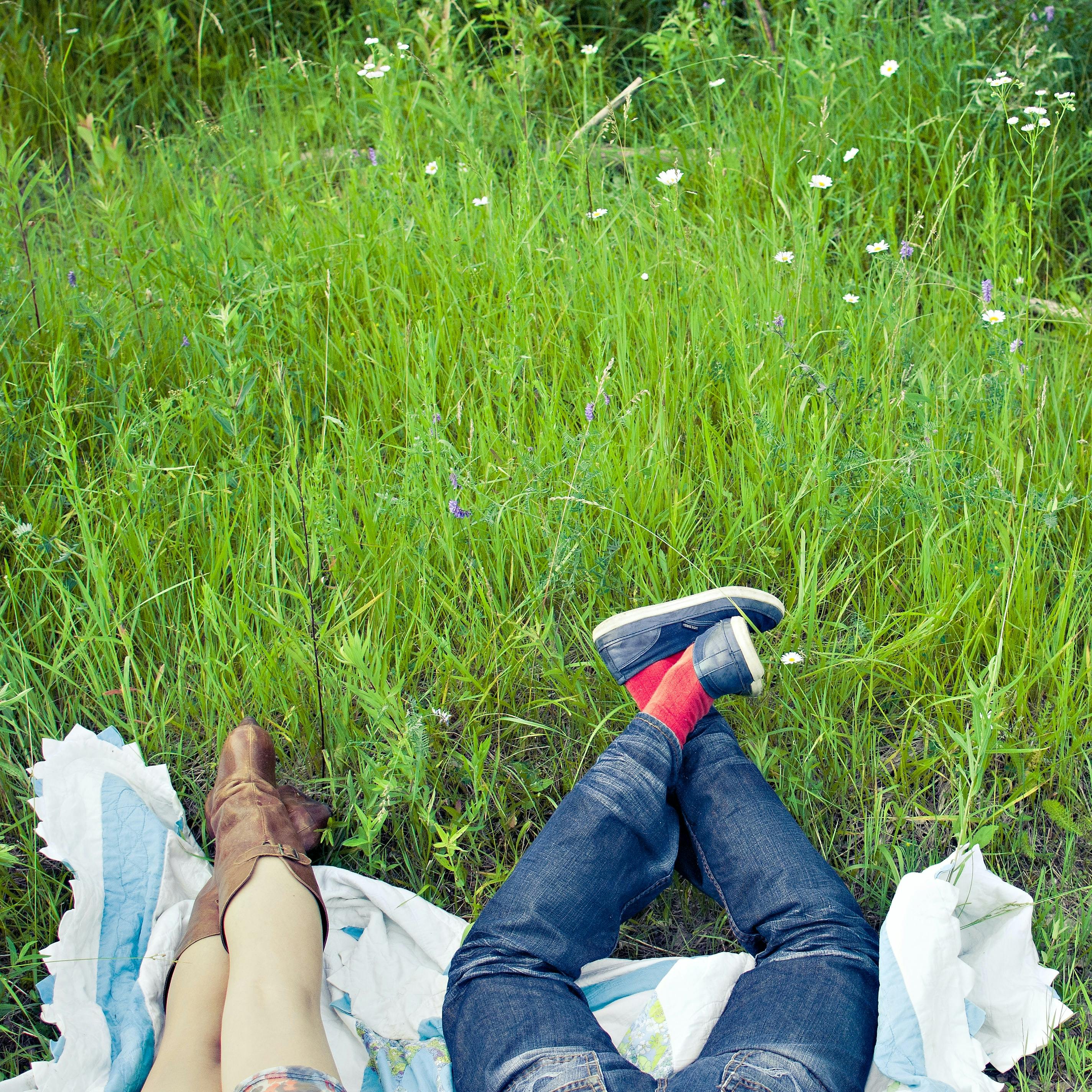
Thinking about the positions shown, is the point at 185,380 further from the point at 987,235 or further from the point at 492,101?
the point at 987,235

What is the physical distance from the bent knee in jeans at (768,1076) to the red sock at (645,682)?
0.67m

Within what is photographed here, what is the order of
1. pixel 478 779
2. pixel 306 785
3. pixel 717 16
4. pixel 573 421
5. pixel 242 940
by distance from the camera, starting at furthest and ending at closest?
pixel 717 16 → pixel 573 421 → pixel 306 785 → pixel 478 779 → pixel 242 940

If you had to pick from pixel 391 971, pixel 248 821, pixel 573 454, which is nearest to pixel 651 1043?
pixel 391 971

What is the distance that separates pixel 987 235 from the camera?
2529 millimetres

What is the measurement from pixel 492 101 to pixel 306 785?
2.39 m

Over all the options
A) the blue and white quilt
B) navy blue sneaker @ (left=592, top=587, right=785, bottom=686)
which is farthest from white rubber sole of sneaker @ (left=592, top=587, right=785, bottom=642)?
the blue and white quilt

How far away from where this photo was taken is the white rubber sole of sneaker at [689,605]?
1871 mm

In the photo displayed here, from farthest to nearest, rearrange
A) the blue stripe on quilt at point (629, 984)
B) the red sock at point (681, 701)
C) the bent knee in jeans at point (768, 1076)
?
the red sock at point (681, 701), the blue stripe on quilt at point (629, 984), the bent knee in jeans at point (768, 1076)

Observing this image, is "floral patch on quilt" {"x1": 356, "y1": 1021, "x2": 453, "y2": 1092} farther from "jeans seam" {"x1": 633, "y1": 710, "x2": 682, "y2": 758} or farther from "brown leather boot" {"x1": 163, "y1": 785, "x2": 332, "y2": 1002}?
"jeans seam" {"x1": 633, "y1": 710, "x2": 682, "y2": 758}

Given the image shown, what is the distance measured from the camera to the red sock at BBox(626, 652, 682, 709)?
187 centimetres

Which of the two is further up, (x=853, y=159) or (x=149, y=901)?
(x=853, y=159)

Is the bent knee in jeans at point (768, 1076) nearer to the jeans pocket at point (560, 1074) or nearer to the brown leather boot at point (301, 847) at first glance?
the jeans pocket at point (560, 1074)

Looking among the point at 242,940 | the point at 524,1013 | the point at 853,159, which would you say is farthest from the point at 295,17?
the point at 524,1013

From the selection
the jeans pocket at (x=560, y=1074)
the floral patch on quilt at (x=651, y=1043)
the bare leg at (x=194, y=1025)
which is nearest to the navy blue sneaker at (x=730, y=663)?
the floral patch on quilt at (x=651, y=1043)
